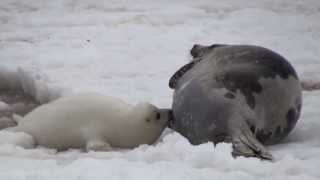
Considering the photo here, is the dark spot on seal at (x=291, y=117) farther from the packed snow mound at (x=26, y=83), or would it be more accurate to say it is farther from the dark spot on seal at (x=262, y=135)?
the packed snow mound at (x=26, y=83)

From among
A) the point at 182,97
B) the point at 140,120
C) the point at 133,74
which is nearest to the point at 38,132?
the point at 140,120

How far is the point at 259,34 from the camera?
5582 mm

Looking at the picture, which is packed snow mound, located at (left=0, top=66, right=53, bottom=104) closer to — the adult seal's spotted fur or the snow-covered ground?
the snow-covered ground

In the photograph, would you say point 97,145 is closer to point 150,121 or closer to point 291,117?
point 150,121

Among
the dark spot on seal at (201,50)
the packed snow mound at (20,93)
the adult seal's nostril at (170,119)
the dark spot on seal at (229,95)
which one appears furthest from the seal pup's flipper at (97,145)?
the dark spot on seal at (201,50)

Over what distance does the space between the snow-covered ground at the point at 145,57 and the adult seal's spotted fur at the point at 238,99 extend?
0.32 feet

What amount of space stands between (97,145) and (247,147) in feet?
2.37

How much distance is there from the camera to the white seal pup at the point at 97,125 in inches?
120

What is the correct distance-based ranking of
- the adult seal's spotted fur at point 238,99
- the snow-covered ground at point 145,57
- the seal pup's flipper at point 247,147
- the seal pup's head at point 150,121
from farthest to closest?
the seal pup's head at point 150,121 < the adult seal's spotted fur at point 238,99 < the seal pup's flipper at point 247,147 < the snow-covered ground at point 145,57

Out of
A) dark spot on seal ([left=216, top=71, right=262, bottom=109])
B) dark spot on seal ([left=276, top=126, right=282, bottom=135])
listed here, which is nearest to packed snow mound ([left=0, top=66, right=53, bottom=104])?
dark spot on seal ([left=216, top=71, right=262, bottom=109])

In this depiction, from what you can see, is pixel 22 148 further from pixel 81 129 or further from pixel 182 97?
pixel 182 97

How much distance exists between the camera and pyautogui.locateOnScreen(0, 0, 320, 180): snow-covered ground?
89.5 inches

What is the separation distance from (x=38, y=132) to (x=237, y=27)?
2.98 meters

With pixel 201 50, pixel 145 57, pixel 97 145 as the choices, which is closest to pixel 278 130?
pixel 97 145
